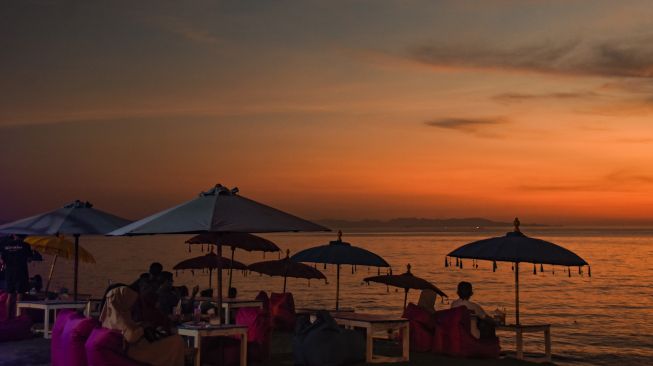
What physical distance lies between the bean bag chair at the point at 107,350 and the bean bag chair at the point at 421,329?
19.4 feet

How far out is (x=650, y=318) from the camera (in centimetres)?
3900

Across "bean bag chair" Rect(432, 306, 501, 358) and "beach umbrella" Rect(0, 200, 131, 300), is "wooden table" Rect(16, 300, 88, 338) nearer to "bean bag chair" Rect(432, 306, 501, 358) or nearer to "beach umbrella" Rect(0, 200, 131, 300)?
"beach umbrella" Rect(0, 200, 131, 300)

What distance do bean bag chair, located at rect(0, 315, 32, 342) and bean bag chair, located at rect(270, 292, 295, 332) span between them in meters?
4.92

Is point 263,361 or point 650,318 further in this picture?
point 650,318

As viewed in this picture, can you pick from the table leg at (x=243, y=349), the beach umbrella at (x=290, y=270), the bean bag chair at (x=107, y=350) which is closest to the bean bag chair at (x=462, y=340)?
the table leg at (x=243, y=349)

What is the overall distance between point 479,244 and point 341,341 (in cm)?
368

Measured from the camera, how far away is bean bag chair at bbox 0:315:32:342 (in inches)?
577

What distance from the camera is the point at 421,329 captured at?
1438 centimetres

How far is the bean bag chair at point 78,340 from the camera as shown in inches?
412

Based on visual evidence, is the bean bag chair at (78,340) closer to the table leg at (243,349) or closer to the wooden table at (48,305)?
the table leg at (243,349)

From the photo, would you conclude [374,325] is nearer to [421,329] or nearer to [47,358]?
[421,329]

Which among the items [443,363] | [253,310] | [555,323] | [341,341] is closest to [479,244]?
[443,363]

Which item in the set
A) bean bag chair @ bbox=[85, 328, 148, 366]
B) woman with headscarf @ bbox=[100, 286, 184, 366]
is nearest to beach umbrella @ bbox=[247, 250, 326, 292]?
woman with headscarf @ bbox=[100, 286, 184, 366]

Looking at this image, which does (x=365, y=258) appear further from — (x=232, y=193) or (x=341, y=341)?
(x=232, y=193)
